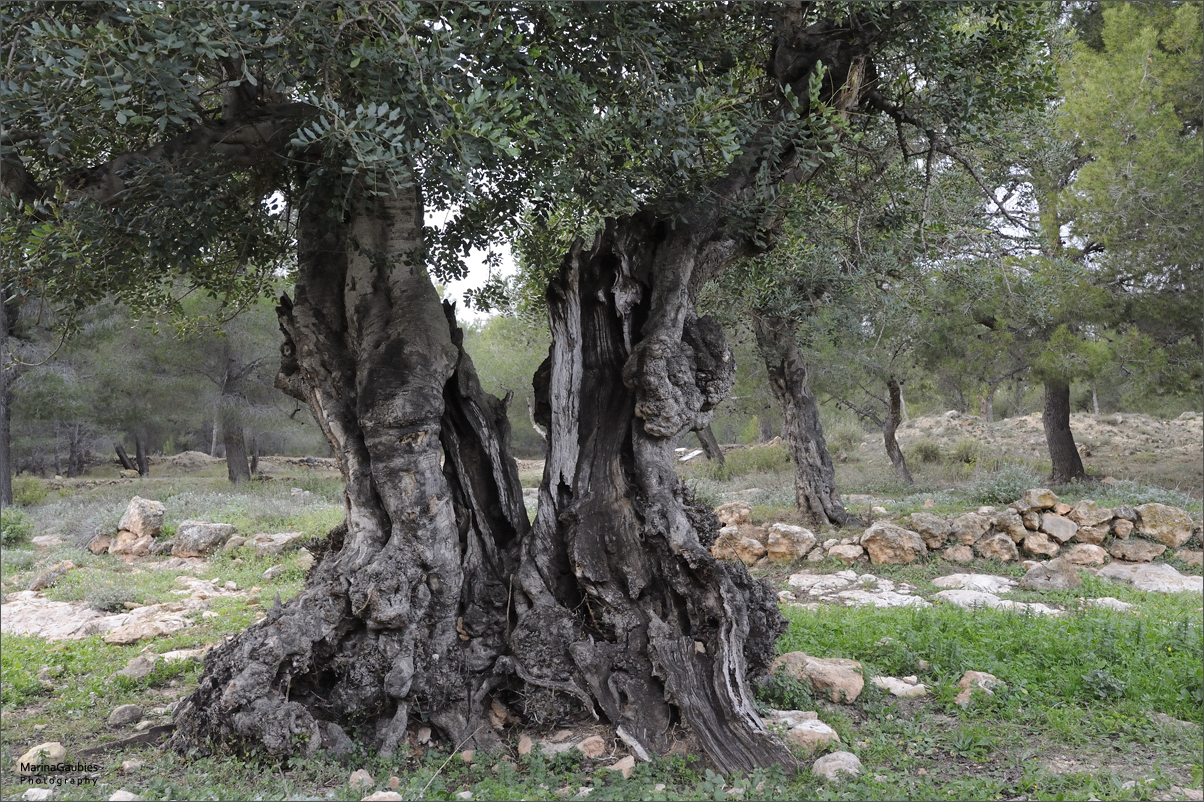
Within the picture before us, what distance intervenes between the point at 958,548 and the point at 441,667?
25.5ft

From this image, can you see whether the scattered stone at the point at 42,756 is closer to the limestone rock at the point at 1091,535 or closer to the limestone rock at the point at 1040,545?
the limestone rock at the point at 1040,545

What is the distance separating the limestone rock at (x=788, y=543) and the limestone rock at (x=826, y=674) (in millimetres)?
4927

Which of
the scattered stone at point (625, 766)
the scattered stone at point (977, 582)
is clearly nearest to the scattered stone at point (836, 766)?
the scattered stone at point (625, 766)

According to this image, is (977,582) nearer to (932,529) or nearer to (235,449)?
(932,529)

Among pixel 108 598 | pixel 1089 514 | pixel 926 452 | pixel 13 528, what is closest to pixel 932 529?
pixel 1089 514

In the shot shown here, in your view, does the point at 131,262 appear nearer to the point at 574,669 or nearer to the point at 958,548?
the point at 574,669

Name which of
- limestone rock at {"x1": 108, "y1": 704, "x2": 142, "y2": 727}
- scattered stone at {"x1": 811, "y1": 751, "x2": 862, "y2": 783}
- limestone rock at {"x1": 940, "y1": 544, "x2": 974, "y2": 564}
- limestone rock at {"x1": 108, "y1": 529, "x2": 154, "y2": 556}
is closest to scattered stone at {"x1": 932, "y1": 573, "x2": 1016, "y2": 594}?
limestone rock at {"x1": 940, "y1": 544, "x2": 974, "y2": 564}

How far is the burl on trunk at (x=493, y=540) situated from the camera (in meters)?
4.26

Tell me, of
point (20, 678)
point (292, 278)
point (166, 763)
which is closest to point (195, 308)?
point (292, 278)

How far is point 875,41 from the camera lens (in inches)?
213

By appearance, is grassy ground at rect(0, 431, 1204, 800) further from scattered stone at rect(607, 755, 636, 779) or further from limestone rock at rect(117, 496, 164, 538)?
limestone rock at rect(117, 496, 164, 538)

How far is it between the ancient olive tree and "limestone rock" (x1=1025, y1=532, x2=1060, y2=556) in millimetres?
6558

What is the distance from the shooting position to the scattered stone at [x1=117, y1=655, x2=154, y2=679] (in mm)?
5570

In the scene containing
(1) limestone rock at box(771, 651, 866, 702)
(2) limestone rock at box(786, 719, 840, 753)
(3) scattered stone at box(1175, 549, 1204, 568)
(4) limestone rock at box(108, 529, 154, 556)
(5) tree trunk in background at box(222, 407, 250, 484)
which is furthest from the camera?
(5) tree trunk in background at box(222, 407, 250, 484)
